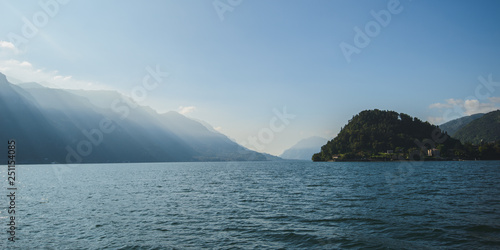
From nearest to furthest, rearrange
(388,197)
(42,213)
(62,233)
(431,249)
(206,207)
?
(431,249)
(62,233)
(42,213)
(206,207)
(388,197)

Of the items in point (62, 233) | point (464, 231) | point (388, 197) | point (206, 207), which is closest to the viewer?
point (464, 231)

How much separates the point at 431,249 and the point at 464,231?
7069 mm

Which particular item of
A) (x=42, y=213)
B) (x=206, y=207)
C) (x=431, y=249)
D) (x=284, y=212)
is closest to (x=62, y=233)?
(x=42, y=213)

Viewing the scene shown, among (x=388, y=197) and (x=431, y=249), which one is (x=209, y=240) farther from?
(x=388, y=197)

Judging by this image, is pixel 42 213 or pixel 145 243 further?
pixel 42 213

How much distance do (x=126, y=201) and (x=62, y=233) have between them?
19.7m

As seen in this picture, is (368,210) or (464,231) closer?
(464,231)

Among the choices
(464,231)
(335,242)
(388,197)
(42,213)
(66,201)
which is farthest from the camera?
(66,201)

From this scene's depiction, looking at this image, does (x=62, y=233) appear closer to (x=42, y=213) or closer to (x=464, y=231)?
(x=42, y=213)

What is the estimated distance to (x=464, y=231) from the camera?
23938 mm

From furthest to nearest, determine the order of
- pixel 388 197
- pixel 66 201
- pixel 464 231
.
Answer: pixel 66 201
pixel 388 197
pixel 464 231

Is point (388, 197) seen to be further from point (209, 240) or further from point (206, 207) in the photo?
point (209, 240)

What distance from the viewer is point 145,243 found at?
922 inches

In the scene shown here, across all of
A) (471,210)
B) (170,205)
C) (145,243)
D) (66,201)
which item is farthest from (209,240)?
(66,201)
